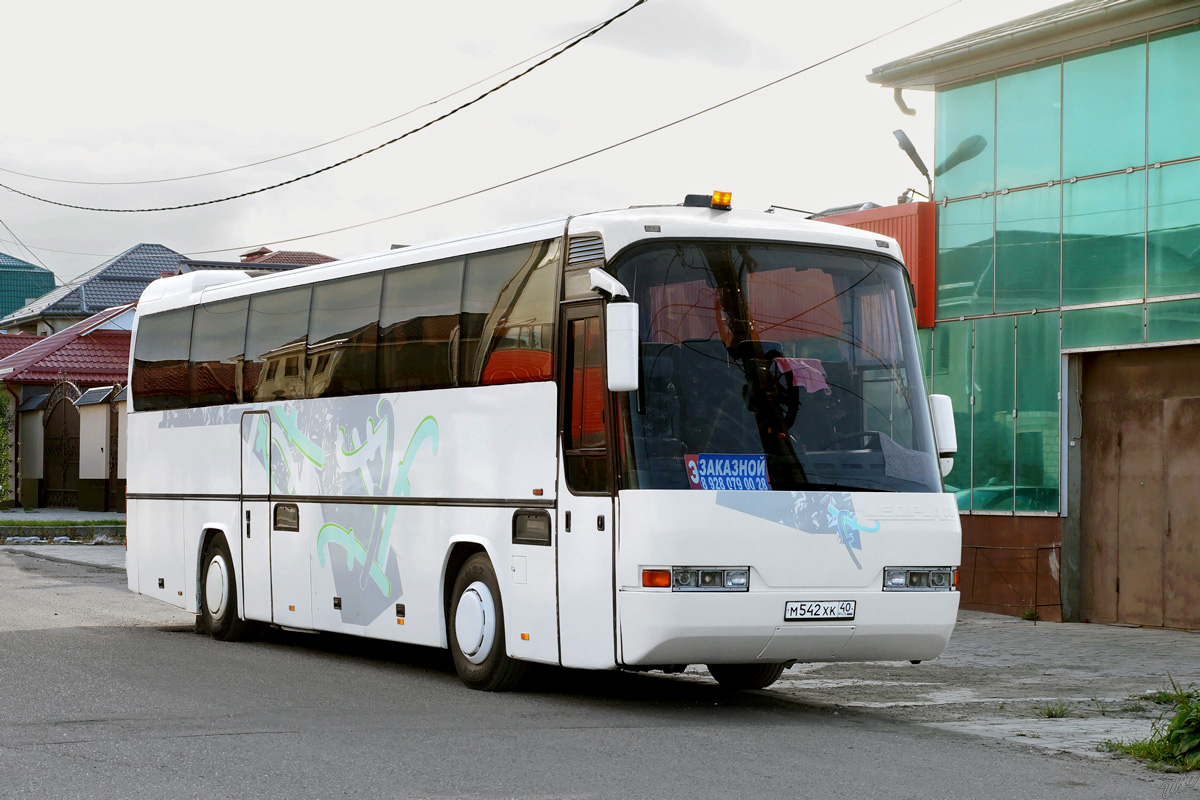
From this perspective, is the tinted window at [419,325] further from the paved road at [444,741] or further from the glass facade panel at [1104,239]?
the glass facade panel at [1104,239]

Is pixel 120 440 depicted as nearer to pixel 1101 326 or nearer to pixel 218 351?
pixel 218 351

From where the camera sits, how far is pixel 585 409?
10.4 m

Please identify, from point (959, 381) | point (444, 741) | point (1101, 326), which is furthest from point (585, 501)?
point (959, 381)

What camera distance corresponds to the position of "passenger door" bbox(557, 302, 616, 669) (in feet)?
33.0

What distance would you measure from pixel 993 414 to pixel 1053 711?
8.98m

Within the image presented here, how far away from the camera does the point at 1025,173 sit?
19.1 m

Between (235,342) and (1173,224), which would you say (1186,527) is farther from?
(235,342)

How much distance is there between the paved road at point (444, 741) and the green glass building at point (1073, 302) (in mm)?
7470

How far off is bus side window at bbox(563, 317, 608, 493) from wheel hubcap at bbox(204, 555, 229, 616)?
623 cm

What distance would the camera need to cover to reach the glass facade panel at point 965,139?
19.7 metres

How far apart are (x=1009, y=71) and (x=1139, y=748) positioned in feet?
39.5

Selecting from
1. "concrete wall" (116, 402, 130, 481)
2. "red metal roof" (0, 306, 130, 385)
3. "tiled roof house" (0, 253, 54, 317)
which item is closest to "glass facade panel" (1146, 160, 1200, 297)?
"concrete wall" (116, 402, 130, 481)

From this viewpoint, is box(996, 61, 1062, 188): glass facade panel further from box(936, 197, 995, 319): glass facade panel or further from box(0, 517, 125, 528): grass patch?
box(0, 517, 125, 528): grass patch

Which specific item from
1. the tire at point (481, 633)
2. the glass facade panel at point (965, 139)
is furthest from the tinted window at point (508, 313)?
the glass facade panel at point (965, 139)
